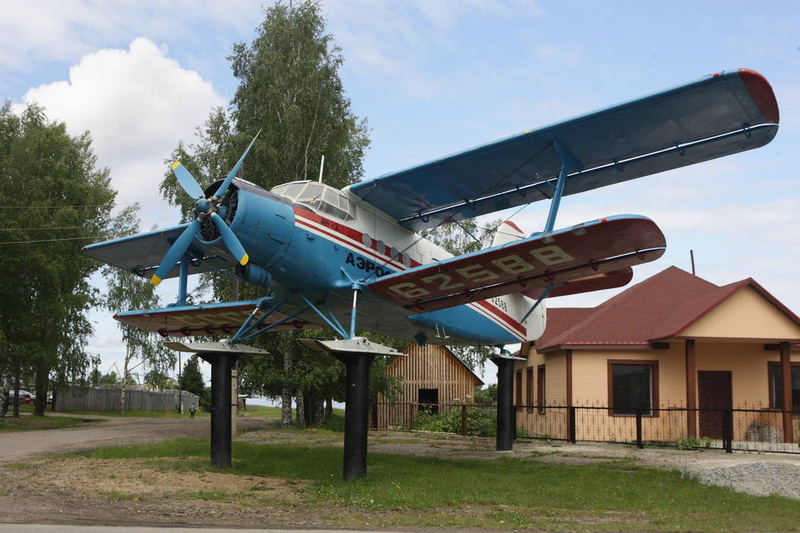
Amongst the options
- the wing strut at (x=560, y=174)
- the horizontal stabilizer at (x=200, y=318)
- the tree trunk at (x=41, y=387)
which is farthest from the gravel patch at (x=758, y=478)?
the tree trunk at (x=41, y=387)

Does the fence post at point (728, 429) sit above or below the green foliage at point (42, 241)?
below

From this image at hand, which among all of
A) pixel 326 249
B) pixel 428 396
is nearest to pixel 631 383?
pixel 428 396

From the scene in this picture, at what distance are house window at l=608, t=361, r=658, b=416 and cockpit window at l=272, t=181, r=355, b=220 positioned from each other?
14.3 meters

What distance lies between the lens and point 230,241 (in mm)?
12711

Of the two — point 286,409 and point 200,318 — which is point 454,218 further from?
point 286,409

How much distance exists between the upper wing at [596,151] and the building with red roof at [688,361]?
10639 millimetres

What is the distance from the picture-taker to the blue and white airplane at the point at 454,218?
12273 millimetres

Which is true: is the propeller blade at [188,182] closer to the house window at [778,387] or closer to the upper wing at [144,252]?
the upper wing at [144,252]

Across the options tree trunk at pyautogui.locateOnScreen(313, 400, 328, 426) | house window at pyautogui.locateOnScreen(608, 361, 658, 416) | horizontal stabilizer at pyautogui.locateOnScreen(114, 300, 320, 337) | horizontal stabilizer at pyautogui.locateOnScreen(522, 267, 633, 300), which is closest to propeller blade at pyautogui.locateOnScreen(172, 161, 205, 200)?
horizontal stabilizer at pyautogui.locateOnScreen(114, 300, 320, 337)

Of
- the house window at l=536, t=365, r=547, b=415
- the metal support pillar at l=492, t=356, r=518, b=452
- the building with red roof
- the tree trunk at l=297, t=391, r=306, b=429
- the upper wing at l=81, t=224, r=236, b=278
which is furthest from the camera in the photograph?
the tree trunk at l=297, t=391, r=306, b=429

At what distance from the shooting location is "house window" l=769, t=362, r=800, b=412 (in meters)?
25.5

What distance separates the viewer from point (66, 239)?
1364 inches

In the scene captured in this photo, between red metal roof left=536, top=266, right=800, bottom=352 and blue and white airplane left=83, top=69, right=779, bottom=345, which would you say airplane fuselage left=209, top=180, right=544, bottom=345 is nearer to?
blue and white airplane left=83, top=69, right=779, bottom=345

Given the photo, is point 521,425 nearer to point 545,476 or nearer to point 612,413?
point 612,413
